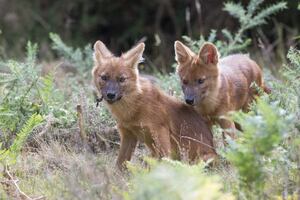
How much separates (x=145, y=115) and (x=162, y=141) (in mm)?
325

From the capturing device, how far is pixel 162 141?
335 inches

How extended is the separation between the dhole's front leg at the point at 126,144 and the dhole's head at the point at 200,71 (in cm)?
83

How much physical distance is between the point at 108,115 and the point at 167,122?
1.00 metres

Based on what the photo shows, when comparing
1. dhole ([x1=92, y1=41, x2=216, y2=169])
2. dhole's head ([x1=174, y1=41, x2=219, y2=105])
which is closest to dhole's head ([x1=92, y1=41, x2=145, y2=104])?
dhole ([x1=92, y1=41, x2=216, y2=169])

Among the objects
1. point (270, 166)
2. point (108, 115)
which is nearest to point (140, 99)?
point (108, 115)

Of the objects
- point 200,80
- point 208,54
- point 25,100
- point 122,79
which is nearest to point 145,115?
point 122,79

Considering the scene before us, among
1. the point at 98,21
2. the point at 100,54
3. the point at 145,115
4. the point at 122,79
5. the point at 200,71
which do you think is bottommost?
the point at 98,21

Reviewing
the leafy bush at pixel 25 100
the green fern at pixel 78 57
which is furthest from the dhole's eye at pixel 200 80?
the green fern at pixel 78 57

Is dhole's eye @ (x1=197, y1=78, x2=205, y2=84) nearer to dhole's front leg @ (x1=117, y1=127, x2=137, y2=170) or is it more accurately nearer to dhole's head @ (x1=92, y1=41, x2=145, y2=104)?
dhole's head @ (x1=92, y1=41, x2=145, y2=104)

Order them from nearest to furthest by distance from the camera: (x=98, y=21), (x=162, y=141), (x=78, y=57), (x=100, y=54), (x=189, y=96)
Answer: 1. (x=162, y=141)
2. (x=189, y=96)
3. (x=100, y=54)
4. (x=78, y=57)
5. (x=98, y=21)

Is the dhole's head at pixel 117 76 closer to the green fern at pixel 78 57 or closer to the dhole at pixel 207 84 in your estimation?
the dhole at pixel 207 84

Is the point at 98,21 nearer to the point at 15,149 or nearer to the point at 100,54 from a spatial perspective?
the point at 100,54

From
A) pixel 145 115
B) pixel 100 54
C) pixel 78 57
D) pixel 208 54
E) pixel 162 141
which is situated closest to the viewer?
pixel 162 141

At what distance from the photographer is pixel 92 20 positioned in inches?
777
